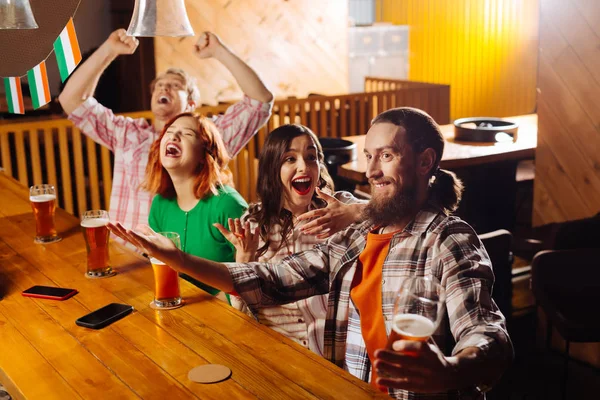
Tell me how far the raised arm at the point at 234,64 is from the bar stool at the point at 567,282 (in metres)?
1.38

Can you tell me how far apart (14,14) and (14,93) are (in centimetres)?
100

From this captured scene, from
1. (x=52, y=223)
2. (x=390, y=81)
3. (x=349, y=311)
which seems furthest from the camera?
(x=390, y=81)

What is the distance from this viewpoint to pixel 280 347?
5.24 feet

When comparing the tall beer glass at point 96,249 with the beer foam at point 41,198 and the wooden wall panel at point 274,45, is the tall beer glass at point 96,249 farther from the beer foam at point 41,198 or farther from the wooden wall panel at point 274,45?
the wooden wall panel at point 274,45

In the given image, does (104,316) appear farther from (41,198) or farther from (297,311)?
(41,198)

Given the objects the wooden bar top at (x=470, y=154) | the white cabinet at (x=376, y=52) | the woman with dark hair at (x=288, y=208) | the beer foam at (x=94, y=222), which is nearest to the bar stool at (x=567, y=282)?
the woman with dark hair at (x=288, y=208)

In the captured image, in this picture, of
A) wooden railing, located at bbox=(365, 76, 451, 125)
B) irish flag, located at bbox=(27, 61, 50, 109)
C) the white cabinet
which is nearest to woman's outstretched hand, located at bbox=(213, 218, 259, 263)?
irish flag, located at bbox=(27, 61, 50, 109)

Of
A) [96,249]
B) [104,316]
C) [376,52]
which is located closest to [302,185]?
[96,249]

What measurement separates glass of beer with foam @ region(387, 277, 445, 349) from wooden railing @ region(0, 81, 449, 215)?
385 centimetres

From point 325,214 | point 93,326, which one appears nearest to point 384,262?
point 325,214

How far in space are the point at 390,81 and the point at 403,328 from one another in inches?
255

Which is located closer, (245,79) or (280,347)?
(280,347)

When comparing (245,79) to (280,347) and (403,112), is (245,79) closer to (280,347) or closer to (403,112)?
(403,112)

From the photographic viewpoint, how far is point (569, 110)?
129 inches
